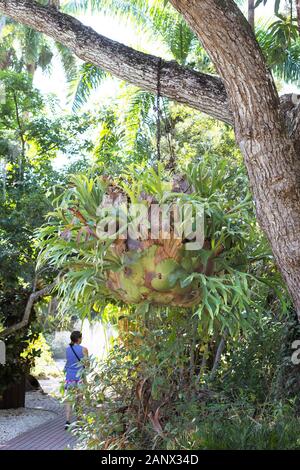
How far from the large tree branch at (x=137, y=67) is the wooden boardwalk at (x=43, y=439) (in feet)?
15.5

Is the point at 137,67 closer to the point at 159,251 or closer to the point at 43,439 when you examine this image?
the point at 159,251

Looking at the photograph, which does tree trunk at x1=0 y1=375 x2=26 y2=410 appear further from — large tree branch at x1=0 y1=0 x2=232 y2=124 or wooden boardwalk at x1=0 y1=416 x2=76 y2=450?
large tree branch at x1=0 y1=0 x2=232 y2=124

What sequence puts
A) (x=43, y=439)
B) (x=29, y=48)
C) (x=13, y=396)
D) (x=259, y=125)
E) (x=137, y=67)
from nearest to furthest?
(x=259, y=125), (x=137, y=67), (x=43, y=439), (x=13, y=396), (x=29, y=48)

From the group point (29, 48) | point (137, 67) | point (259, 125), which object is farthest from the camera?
point (29, 48)

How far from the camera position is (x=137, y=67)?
359cm

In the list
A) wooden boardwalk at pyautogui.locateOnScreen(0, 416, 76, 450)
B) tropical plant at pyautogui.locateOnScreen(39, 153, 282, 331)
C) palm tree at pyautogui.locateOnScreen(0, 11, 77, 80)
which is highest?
palm tree at pyautogui.locateOnScreen(0, 11, 77, 80)

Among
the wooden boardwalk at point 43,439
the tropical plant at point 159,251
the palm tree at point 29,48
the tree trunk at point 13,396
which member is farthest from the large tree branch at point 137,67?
the palm tree at point 29,48

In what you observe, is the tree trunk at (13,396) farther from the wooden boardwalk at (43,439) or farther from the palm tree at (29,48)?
the palm tree at (29,48)

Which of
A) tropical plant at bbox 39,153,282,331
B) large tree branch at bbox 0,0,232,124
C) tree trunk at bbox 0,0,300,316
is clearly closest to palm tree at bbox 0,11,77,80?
large tree branch at bbox 0,0,232,124

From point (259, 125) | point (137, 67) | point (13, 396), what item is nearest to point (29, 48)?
point (13, 396)

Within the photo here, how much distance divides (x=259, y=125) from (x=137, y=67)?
0.93 m

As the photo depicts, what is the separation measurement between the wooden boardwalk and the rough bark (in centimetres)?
497

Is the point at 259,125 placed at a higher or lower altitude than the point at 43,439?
higher

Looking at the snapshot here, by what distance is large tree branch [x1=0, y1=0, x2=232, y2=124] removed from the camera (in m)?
3.52
